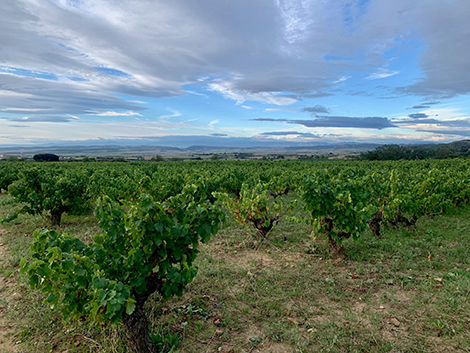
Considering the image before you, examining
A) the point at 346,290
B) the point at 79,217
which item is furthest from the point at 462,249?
the point at 79,217

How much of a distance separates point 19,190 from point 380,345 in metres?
12.8

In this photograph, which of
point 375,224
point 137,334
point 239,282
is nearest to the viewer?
point 137,334

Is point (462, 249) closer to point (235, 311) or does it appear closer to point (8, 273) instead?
point (235, 311)

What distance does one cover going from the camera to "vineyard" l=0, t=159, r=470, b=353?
3.88 m

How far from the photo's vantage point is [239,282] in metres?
6.41

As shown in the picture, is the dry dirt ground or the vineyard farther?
the dry dirt ground

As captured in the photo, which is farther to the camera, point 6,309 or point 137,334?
point 6,309

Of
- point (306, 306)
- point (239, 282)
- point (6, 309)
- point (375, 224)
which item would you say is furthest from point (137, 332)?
point (375, 224)

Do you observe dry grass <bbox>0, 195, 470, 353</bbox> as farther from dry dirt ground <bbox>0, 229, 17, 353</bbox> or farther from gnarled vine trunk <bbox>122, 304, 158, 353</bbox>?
gnarled vine trunk <bbox>122, 304, 158, 353</bbox>

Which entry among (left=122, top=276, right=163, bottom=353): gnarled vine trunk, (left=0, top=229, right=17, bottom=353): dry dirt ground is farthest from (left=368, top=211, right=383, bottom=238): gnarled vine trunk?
(left=0, top=229, right=17, bottom=353): dry dirt ground

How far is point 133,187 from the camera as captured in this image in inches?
505

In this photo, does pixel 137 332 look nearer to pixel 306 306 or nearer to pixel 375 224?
pixel 306 306

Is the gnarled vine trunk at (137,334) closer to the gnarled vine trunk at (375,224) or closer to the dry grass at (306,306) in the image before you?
the dry grass at (306,306)

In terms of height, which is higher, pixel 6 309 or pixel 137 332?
pixel 137 332
